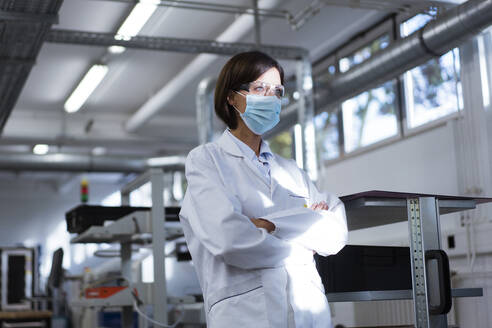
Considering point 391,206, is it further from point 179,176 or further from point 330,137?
point 179,176

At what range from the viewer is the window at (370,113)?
536 centimetres

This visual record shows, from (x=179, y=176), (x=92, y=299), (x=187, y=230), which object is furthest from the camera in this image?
(x=179, y=176)

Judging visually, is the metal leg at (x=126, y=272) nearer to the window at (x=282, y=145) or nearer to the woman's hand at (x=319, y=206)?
the woman's hand at (x=319, y=206)

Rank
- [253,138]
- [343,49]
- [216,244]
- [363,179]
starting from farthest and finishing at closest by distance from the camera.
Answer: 1. [343,49]
2. [363,179]
3. [253,138]
4. [216,244]

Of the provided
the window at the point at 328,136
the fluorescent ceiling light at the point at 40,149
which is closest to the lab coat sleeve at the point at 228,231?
the window at the point at 328,136

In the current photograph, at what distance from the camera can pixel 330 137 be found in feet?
20.6

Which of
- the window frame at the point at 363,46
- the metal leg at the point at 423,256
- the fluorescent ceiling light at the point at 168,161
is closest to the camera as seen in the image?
the metal leg at the point at 423,256

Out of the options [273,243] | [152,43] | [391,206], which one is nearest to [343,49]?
[152,43]

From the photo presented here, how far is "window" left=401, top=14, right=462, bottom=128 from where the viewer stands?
4.44 meters

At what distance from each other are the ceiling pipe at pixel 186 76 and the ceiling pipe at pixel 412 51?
82cm

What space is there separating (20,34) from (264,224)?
299 centimetres

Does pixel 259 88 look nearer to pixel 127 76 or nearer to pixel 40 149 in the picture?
pixel 127 76

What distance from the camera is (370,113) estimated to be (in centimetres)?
566

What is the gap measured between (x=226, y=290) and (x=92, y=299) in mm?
2085
